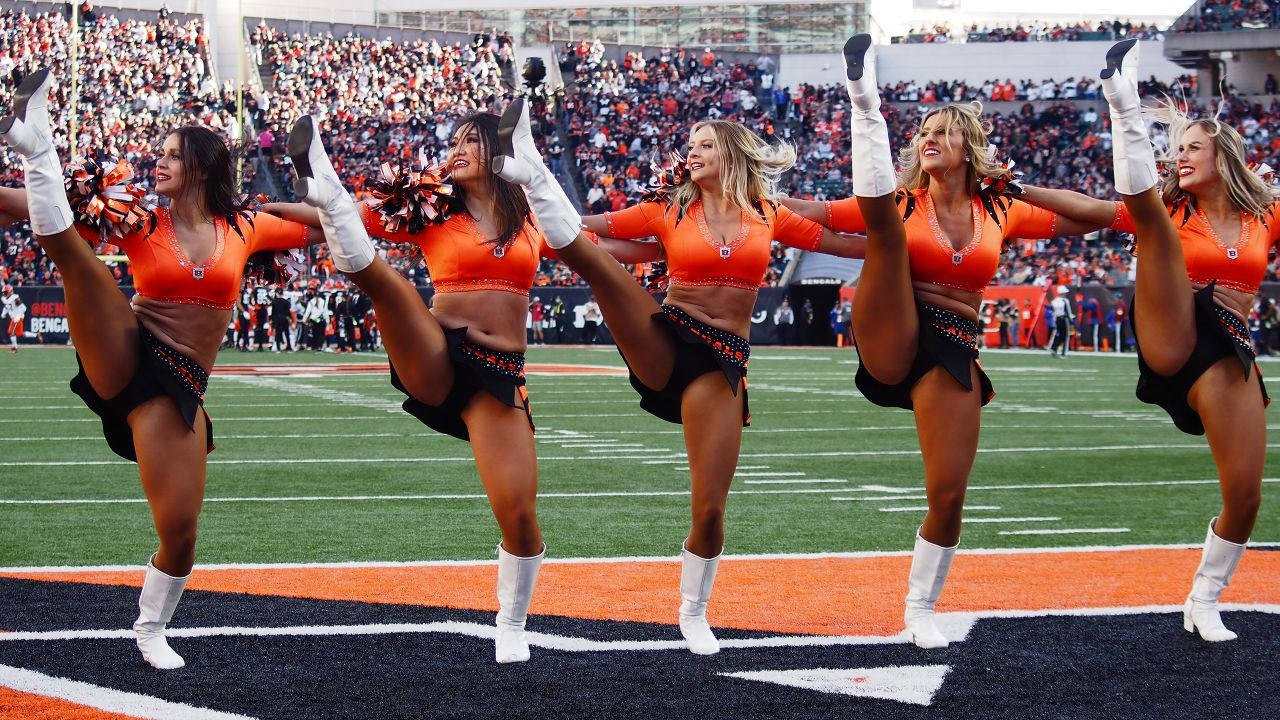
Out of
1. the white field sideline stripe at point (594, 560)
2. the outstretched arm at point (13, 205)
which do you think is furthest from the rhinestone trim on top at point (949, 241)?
the outstretched arm at point (13, 205)

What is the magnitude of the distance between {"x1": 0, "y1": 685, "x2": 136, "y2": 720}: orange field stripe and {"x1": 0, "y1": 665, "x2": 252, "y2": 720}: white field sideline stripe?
3 centimetres

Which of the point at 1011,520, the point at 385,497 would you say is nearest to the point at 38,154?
the point at 385,497

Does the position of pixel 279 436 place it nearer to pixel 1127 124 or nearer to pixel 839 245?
pixel 839 245

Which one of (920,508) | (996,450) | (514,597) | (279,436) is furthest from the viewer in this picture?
(279,436)

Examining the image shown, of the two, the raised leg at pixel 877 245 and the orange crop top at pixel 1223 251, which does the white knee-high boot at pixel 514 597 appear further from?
the orange crop top at pixel 1223 251

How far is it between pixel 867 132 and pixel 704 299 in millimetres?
789

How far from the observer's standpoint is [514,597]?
4395mm

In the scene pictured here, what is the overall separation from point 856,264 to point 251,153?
12.7m

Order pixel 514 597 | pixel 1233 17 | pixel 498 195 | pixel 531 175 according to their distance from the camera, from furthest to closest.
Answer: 1. pixel 1233 17
2. pixel 498 195
3. pixel 514 597
4. pixel 531 175

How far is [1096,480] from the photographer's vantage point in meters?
9.05

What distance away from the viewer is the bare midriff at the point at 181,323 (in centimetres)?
430

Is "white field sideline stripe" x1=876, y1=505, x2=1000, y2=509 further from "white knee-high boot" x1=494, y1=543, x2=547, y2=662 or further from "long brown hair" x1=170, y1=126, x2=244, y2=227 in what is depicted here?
"long brown hair" x1=170, y1=126, x2=244, y2=227

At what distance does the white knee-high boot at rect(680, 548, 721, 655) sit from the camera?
455 centimetres

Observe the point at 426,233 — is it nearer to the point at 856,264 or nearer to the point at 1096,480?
the point at 1096,480
